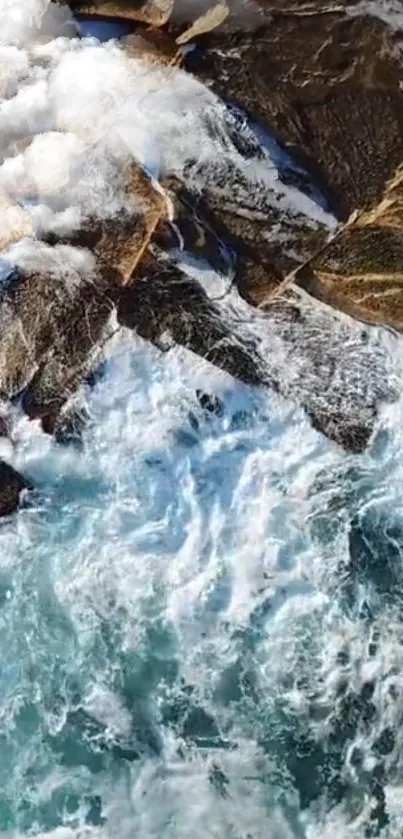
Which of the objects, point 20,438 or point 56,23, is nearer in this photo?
point 20,438

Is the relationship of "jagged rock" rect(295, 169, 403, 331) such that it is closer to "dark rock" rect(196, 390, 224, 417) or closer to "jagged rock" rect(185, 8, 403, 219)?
"jagged rock" rect(185, 8, 403, 219)

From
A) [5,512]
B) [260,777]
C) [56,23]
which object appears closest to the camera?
[260,777]

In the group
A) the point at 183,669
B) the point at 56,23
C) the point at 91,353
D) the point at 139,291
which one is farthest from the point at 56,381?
the point at 56,23

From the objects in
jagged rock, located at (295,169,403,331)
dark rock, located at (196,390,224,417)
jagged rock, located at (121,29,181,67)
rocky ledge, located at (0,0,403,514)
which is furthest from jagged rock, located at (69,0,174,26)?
dark rock, located at (196,390,224,417)

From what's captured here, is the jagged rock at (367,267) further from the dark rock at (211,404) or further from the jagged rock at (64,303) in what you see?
the jagged rock at (64,303)

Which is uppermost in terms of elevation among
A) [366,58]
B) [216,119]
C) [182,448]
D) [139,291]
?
[366,58]

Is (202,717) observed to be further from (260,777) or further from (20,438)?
(20,438)

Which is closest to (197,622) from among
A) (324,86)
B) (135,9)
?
(324,86)

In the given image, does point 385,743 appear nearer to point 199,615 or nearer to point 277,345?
point 199,615
